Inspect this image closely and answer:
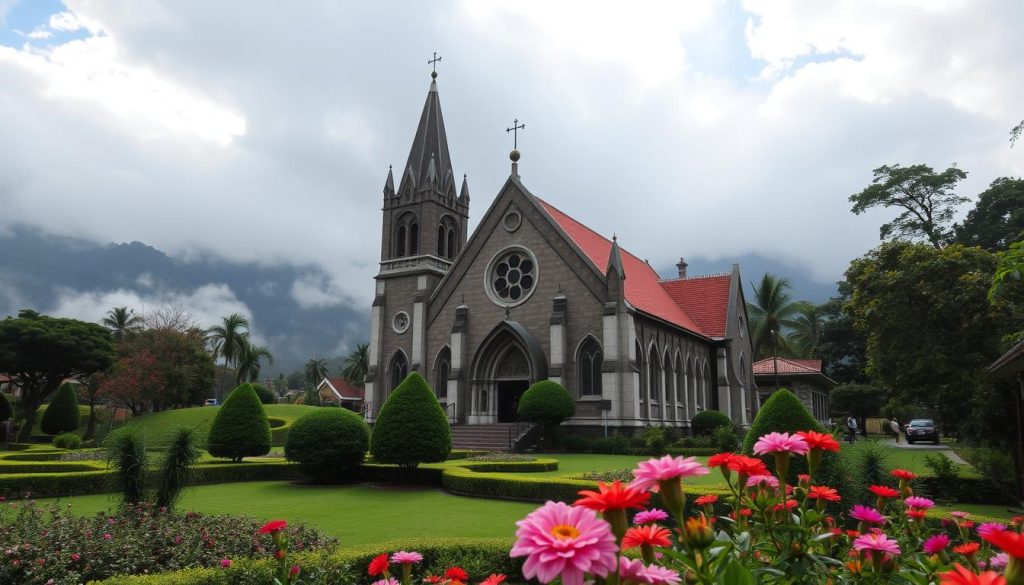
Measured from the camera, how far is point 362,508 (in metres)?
14.3

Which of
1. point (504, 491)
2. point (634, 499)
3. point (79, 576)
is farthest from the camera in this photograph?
point (504, 491)

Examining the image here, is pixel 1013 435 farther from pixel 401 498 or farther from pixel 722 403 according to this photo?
pixel 722 403

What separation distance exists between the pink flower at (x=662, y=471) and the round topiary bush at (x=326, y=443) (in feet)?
56.1

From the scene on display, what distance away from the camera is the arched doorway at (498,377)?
1362 inches

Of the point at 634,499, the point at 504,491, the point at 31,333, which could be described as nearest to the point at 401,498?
the point at 504,491

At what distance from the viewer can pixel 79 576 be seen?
750 centimetres

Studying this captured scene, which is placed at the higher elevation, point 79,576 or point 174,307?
point 174,307

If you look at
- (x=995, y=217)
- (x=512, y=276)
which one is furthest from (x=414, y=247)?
(x=995, y=217)

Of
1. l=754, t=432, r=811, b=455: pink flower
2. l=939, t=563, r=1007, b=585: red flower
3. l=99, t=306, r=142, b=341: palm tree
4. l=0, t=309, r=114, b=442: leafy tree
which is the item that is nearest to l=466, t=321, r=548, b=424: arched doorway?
l=0, t=309, r=114, b=442: leafy tree

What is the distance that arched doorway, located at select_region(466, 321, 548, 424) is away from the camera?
34.6 metres

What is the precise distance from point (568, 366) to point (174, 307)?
128ft

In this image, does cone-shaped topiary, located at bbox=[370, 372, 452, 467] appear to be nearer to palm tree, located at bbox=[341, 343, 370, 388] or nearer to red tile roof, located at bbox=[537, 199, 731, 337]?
red tile roof, located at bbox=[537, 199, 731, 337]

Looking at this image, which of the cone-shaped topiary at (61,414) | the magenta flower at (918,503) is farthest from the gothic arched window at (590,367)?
the cone-shaped topiary at (61,414)

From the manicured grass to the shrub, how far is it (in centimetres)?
106
